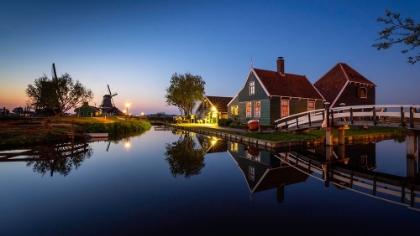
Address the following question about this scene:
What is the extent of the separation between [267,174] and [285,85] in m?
21.4

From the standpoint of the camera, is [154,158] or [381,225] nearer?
[381,225]

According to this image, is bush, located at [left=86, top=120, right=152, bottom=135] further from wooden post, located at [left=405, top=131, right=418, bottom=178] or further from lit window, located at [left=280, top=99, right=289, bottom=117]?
wooden post, located at [left=405, top=131, right=418, bottom=178]

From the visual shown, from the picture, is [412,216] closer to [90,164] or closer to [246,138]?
[90,164]

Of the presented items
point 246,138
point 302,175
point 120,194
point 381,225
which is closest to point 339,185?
point 302,175

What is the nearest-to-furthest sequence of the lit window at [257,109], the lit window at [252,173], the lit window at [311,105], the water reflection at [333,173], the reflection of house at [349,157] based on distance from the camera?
the water reflection at [333,173]
the lit window at [252,173]
the reflection of house at [349,157]
the lit window at [257,109]
the lit window at [311,105]

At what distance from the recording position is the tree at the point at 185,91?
5392 cm

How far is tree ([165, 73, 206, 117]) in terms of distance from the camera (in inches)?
2123

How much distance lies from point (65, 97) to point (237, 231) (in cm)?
4758

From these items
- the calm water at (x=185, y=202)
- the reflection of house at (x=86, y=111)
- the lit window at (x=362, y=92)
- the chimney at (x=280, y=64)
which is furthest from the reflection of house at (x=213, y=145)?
the reflection of house at (x=86, y=111)

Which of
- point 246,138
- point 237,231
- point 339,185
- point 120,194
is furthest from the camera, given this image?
point 246,138

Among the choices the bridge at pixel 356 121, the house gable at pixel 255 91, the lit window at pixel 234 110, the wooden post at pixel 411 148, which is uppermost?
the house gable at pixel 255 91

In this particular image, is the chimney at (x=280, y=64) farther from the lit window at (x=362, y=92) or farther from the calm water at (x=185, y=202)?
the calm water at (x=185, y=202)

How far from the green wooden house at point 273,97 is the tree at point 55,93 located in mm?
32211

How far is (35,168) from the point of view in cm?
1041
